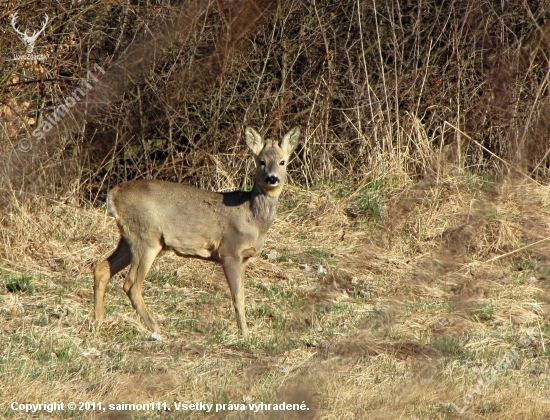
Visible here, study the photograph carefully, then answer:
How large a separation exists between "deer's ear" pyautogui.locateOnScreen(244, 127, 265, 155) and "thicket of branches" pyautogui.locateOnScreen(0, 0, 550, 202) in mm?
2465

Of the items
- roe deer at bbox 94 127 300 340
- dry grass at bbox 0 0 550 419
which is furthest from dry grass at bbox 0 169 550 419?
roe deer at bbox 94 127 300 340

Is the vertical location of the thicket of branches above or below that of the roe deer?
above

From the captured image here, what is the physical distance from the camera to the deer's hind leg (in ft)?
20.4

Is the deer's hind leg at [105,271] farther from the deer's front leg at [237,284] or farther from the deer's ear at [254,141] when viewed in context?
the deer's ear at [254,141]

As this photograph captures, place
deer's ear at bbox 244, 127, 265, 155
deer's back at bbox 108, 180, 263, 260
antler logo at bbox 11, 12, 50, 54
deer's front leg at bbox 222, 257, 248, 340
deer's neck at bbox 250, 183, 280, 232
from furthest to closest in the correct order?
antler logo at bbox 11, 12, 50, 54, deer's ear at bbox 244, 127, 265, 155, deer's neck at bbox 250, 183, 280, 232, deer's back at bbox 108, 180, 263, 260, deer's front leg at bbox 222, 257, 248, 340

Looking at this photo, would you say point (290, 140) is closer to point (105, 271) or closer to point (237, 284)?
point (237, 284)

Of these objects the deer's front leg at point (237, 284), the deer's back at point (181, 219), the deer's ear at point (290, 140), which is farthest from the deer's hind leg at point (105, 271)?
the deer's ear at point (290, 140)

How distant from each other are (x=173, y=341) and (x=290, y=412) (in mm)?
1588

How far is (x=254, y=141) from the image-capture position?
270 inches

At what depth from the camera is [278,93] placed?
9.83 metres

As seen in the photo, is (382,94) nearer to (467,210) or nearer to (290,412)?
(467,210)

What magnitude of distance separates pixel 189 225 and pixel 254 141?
95 centimetres

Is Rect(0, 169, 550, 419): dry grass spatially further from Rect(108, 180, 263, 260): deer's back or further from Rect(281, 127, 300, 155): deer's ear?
Rect(281, 127, 300, 155): deer's ear

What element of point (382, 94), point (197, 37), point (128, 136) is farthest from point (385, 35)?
point (128, 136)
